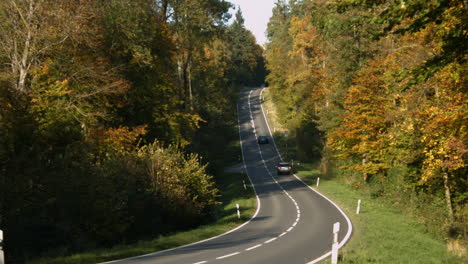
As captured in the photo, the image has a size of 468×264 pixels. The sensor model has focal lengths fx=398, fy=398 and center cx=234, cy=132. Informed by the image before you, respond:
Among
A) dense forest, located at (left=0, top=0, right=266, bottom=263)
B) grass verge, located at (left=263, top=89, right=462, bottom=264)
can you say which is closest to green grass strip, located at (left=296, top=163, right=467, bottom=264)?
grass verge, located at (left=263, top=89, right=462, bottom=264)

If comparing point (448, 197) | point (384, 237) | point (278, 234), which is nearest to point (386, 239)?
point (384, 237)

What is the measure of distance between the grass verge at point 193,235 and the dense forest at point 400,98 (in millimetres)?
8472

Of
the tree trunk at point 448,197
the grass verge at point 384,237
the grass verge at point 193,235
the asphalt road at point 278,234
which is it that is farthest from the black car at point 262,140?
the tree trunk at point 448,197

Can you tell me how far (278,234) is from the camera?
17422 mm

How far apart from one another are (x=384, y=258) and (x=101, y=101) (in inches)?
647

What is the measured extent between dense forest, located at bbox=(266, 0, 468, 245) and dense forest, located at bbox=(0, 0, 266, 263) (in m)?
9.86

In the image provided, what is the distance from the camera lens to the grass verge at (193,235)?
38.5 feet

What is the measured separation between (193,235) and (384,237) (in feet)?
25.9

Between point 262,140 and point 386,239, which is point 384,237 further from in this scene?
point 262,140

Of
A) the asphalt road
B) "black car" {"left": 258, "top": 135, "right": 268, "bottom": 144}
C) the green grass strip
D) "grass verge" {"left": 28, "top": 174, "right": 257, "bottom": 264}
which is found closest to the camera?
"grass verge" {"left": 28, "top": 174, "right": 257, "bottom": 264}

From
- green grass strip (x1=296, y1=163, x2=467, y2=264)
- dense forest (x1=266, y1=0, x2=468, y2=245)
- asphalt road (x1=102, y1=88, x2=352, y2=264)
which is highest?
dense forest (x1=266, y1=0, x2=468, y2=245)

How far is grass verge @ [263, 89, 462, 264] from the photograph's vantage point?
12938 mm

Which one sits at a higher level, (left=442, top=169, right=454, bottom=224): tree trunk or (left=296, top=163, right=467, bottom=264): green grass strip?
(left=442, top=169, right=454, bottom=224): tree trunk

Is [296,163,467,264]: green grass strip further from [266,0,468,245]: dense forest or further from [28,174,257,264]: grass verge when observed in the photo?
[28,174,257,264]: grass verge
